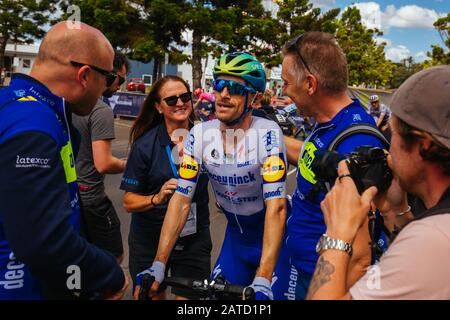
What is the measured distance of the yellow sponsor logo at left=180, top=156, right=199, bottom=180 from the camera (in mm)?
2650

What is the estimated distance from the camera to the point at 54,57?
6.15 feet

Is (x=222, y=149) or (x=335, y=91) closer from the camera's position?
(x=335, y=91)

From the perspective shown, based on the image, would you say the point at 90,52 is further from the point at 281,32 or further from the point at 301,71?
the point at 281,32

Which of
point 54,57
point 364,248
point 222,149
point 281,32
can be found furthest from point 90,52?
point 281,32

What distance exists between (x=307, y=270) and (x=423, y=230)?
1.18 meters

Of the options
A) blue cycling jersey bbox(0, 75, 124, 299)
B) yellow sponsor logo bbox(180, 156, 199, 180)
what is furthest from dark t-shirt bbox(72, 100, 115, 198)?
blue cycling jersey bbox(0, 75, 124, 299)

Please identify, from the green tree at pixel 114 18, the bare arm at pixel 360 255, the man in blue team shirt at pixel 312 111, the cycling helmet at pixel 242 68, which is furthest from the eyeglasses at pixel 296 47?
the green tree at pixel 114 18

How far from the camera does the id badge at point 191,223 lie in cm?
303

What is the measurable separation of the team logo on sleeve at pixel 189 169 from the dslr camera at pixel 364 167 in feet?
3.37

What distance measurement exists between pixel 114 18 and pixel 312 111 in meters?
30.4

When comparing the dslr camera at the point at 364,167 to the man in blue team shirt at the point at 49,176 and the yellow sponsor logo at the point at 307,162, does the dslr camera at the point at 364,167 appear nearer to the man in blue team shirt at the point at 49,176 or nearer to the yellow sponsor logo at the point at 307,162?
the yellow sponsor logo at the point at 307,162

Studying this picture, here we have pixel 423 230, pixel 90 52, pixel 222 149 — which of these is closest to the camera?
pixel 423 230

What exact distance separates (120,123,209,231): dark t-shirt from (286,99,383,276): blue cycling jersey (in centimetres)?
93
